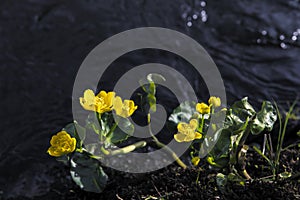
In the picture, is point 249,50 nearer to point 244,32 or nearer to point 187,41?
point 244,32

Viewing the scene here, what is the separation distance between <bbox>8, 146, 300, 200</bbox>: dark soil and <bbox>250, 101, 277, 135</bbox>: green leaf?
0.52ft

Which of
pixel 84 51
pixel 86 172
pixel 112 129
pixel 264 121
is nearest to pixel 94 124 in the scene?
pixel 112 129

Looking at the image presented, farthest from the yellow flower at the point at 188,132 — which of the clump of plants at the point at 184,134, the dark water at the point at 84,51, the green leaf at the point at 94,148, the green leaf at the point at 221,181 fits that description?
the dark water at the point at 84,51

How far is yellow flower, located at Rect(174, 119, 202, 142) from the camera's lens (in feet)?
4.68

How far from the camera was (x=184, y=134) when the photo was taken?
1440 mm

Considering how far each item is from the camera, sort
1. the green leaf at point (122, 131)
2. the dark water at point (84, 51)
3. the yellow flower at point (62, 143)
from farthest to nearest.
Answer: the dark water at point (84, 51) < the green leaf at point (122, 131) < the yellow flower at point (62, 143)

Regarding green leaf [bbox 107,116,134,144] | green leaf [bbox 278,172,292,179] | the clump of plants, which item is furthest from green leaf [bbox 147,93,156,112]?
green leaf [bbox 278,172,292,179]

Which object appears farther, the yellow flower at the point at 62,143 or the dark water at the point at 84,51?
the dark water at the point at 84,51

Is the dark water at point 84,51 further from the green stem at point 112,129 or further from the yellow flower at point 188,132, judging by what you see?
the yellow flower at point 188,132

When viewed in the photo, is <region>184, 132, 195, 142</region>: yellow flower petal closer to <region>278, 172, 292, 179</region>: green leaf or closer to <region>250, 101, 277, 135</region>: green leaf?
<region>250, 101, 277, 135</region>: green leaf

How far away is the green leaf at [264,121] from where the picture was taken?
148cm

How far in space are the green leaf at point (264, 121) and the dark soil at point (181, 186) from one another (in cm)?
16

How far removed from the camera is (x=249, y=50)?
7.51ft

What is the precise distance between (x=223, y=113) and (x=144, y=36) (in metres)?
0.97
